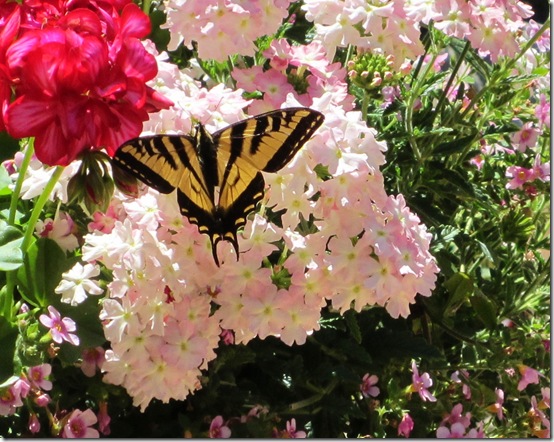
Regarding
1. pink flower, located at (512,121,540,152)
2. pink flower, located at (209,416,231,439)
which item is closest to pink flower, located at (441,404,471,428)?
pink flower, located at (209,416,231,439)

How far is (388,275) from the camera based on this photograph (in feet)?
3.67

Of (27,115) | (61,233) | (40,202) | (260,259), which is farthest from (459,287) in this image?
(27,115)

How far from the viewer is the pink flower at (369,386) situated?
1.53 meters

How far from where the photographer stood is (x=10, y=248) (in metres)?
1.12

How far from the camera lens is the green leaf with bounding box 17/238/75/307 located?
124 cm

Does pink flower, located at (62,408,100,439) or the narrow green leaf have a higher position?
the narrow green leaf

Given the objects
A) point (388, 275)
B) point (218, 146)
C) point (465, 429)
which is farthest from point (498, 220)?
point (218, 146)

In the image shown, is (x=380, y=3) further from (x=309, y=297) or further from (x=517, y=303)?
(x=517, y=303)

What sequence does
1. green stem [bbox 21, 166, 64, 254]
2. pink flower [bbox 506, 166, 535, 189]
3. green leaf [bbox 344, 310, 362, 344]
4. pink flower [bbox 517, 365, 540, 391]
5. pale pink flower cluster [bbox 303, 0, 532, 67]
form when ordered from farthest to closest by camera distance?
pink flower [bbox 506, 166, 535, 189], pink flower [bbox 517, 365, 540, 391], green leaf [bbox 344, 310, 362, 344], pale pink flower cluster [bbox 303, 0, 532, 67], green stem [bbox 21, 166, 64, 254]

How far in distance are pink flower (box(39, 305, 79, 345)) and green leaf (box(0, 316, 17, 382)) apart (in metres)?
0.04

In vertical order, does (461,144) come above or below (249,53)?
below

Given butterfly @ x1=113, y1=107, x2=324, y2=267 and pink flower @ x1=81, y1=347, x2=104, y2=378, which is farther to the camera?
pink flower @ x1=81, y1=347, x2=104, y2=378

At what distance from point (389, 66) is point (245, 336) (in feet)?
1.50

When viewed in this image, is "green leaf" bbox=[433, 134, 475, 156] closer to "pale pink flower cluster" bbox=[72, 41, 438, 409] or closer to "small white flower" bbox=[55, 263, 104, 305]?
"pale pink flower cluster" bbox=[72, 41, 438, 409]
